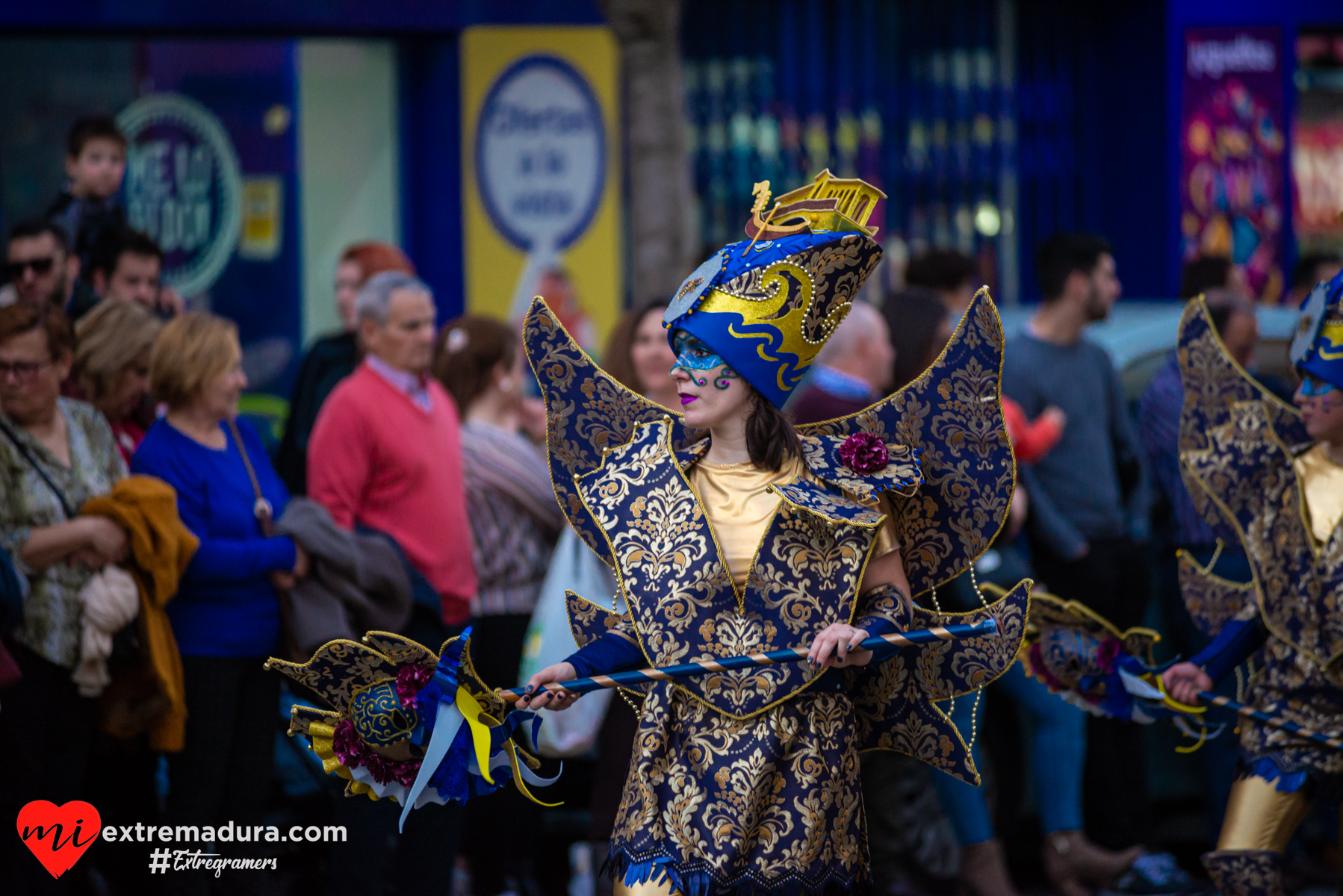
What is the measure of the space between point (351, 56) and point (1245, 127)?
19.9 feet

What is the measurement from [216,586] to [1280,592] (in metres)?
2.97

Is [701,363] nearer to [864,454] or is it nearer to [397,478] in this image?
[864,454]

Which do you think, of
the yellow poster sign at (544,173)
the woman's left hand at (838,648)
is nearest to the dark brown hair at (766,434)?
the woman's left hand at (838,648)

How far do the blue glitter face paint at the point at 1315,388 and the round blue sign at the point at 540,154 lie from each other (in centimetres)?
635

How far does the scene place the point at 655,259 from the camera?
25.8 ft

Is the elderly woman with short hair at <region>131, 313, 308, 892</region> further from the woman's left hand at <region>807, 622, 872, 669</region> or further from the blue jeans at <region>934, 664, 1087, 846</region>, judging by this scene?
the blue jeans at <region>934, 664, 1087, 846</region>

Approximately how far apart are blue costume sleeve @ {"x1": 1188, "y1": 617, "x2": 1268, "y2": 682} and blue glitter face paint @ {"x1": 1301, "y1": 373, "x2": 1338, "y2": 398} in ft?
2.05

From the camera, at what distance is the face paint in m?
3.59

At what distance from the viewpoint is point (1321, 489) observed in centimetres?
438

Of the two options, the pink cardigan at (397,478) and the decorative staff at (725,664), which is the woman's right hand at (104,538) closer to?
the pink cardigan at (397,478)

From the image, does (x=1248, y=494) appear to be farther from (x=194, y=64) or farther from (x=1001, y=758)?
(x=194, y=64)

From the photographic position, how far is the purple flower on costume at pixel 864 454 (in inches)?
145

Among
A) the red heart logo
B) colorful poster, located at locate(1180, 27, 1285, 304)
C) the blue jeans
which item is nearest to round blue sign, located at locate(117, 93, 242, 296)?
the red heart logo

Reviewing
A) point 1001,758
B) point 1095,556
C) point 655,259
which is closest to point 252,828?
point 1001,758
